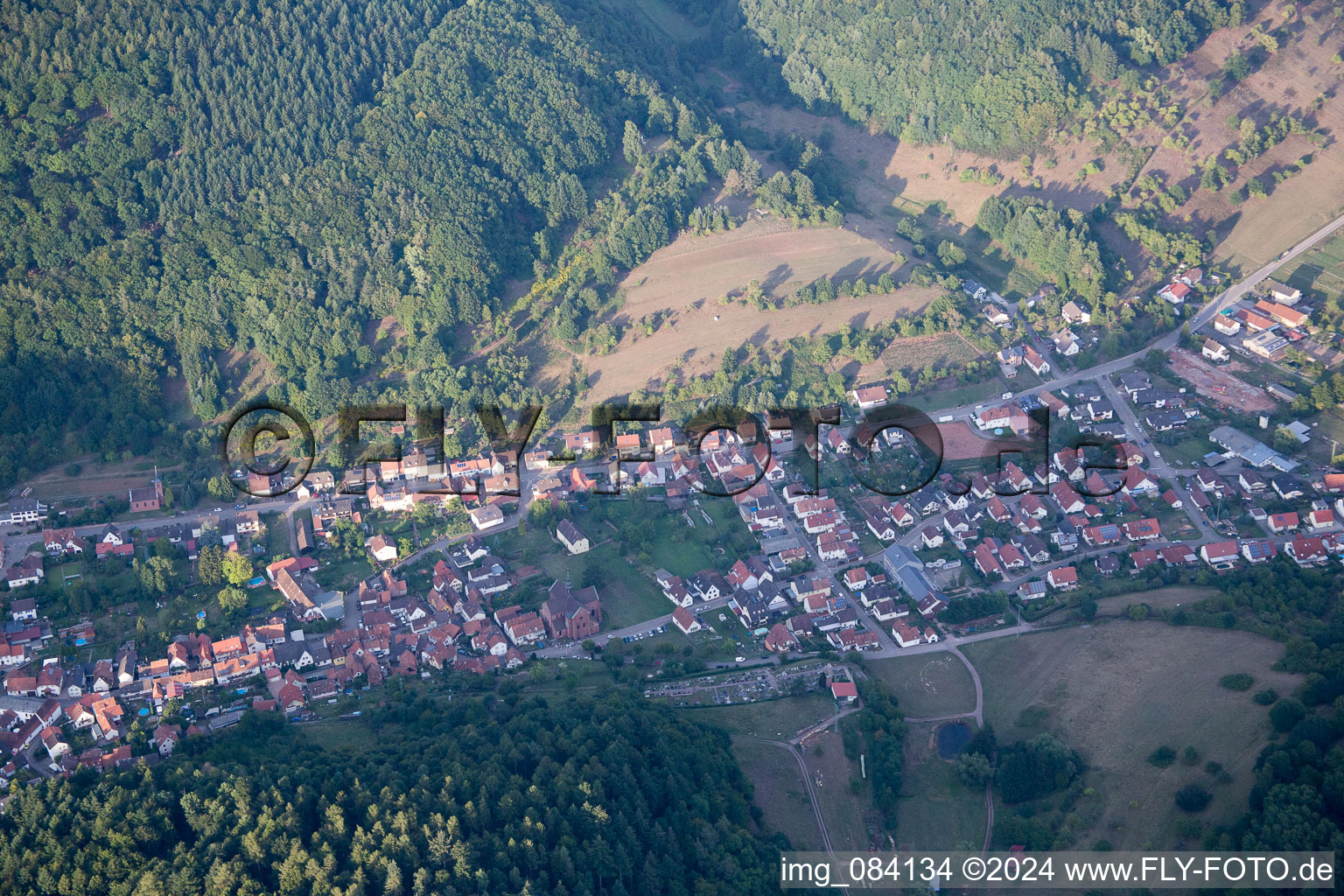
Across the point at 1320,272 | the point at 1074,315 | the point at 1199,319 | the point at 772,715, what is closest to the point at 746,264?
the point at 1074,315

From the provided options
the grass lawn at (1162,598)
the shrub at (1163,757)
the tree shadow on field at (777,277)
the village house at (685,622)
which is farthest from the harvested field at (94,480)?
the shrub at (1163,757)

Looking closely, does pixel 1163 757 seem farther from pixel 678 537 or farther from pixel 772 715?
pixel 678 537

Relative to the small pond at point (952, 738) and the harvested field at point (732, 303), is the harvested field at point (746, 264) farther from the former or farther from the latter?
the small pond at point (952, 738)

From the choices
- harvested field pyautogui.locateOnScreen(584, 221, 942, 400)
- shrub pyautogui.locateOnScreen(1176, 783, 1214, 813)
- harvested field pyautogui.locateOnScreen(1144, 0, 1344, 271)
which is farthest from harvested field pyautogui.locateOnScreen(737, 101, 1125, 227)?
shrub pyautogui.locateOnScreen(1176, 783, 1214, 813)

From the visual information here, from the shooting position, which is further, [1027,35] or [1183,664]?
[1027,35]

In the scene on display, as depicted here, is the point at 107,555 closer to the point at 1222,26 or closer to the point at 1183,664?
the point at 1183,664

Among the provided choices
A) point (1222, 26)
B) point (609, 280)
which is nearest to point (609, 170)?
point (609, 280)

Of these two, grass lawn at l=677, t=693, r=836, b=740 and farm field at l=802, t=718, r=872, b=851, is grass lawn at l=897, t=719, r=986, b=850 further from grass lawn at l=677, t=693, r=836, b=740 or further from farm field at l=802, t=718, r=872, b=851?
grass lawn at l=677, t=693, r=836, b=740
